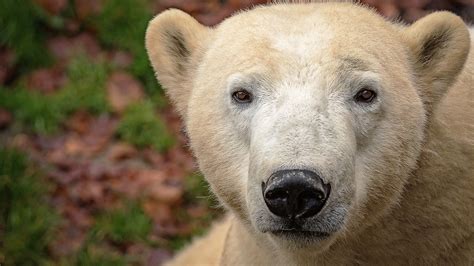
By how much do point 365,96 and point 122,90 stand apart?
457cm

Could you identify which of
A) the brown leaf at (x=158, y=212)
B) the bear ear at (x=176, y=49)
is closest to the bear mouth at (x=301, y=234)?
the bear ear at (x=176, y=49)

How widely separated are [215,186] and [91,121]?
4.05 meters

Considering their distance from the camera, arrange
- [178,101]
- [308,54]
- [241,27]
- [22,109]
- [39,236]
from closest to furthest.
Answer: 1. [308,54]
2. [241,27]
3. [178,101]
4. [39,236]
5. [22,109]

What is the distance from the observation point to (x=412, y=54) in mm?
5230

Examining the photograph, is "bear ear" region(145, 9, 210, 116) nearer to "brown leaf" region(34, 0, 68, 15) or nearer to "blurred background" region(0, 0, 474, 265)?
"blurred background" region(0, 0, 474, 265)

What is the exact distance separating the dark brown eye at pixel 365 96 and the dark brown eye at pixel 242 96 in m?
0.46

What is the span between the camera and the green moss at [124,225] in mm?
8219

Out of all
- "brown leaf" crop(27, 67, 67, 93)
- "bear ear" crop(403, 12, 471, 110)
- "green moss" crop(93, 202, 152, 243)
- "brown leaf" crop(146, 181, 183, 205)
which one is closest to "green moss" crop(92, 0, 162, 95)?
"brown leaf" crop(27, 67, 67, 93)

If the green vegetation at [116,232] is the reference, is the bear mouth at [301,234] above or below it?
above

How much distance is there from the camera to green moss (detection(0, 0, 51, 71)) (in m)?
9.15

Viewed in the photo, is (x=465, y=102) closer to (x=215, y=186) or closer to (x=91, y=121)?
(x=215, y=186)

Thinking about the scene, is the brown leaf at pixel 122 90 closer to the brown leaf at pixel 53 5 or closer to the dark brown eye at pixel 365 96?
the brown leaf at pixel 53 5

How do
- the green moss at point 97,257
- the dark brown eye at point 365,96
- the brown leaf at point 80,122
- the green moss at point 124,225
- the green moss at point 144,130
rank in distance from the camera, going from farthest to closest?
the brown leaf at point 80,122, the green moss at point 144,130, the green moss at point 124,225, the green moss at point 97,257, the dark brown eye at point 365,96

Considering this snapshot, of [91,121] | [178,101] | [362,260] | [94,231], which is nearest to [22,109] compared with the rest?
[91,121]
